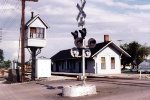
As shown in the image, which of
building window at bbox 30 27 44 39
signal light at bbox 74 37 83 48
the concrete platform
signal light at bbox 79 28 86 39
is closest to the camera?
the concrete platform

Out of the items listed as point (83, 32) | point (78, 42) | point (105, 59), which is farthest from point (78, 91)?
point (105, 59)

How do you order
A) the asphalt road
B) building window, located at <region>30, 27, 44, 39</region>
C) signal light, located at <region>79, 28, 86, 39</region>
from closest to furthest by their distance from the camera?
the asphalt road < signal light, located at <region>79, 28, 86, 39</region> < building window, located at <region>30, 27, 44, 39</region>

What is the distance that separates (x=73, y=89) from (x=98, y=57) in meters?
31.8

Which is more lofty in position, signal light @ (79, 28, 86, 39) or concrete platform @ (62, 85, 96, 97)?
signal light @ (79, 28, 86, 39)

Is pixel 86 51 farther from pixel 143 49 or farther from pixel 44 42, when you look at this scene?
pixel 143 49

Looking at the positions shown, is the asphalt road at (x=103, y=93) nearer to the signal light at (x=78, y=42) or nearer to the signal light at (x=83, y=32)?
the signal light at (x=78, y=42)

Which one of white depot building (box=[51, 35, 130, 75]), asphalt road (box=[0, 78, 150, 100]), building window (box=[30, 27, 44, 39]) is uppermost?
building window (box=[30, 27, 44, 39])

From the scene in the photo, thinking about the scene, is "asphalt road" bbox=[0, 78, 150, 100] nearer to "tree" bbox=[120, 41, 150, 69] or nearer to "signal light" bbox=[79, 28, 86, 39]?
"signal light" bbox=[79, 28, 86, 39]

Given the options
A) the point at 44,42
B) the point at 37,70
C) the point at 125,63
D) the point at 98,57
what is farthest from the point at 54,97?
the point at 125,63

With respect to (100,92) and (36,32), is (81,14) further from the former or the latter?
(36,32)

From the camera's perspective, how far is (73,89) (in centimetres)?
1772

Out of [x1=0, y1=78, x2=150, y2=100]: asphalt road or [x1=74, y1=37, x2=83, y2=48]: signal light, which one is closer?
[x1=0, y1=78, x2=150, y2=100]: asphalt road

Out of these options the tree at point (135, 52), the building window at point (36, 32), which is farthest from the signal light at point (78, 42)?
the tree at point (135, 52)

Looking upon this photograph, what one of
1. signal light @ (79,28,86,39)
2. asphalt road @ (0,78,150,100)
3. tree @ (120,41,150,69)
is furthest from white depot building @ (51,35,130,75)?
tree @ (120,41,150,69)
